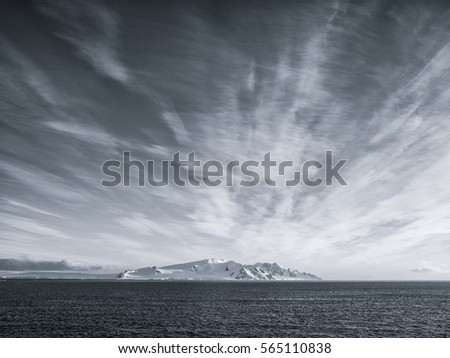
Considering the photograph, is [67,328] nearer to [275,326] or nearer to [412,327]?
[275,326]

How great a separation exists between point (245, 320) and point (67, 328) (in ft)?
122

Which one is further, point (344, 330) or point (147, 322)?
point (147, 322)
